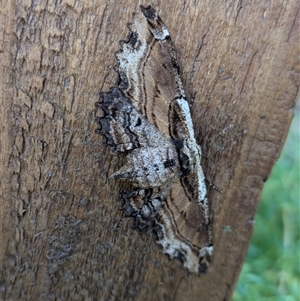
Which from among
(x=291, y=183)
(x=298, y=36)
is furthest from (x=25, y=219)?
(x=291, y=183)

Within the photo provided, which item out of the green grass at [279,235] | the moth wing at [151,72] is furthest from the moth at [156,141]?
the green grass at [279,235]

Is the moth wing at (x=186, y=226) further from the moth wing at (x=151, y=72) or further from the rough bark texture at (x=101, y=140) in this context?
the moth wing at (x=151, y=72)

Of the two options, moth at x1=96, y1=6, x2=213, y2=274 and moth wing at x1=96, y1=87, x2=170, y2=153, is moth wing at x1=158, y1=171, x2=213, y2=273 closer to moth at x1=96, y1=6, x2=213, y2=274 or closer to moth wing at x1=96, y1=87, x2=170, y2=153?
moth at x1=96, y1=6, x2=213, y2=274

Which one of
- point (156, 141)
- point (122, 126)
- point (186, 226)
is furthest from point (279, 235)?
point (122, 126)

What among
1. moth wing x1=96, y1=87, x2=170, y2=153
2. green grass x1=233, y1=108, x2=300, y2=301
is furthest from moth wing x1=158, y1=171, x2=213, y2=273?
green grass x1=233, y1=108, x2=300, y2=301

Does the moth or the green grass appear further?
the green grass
